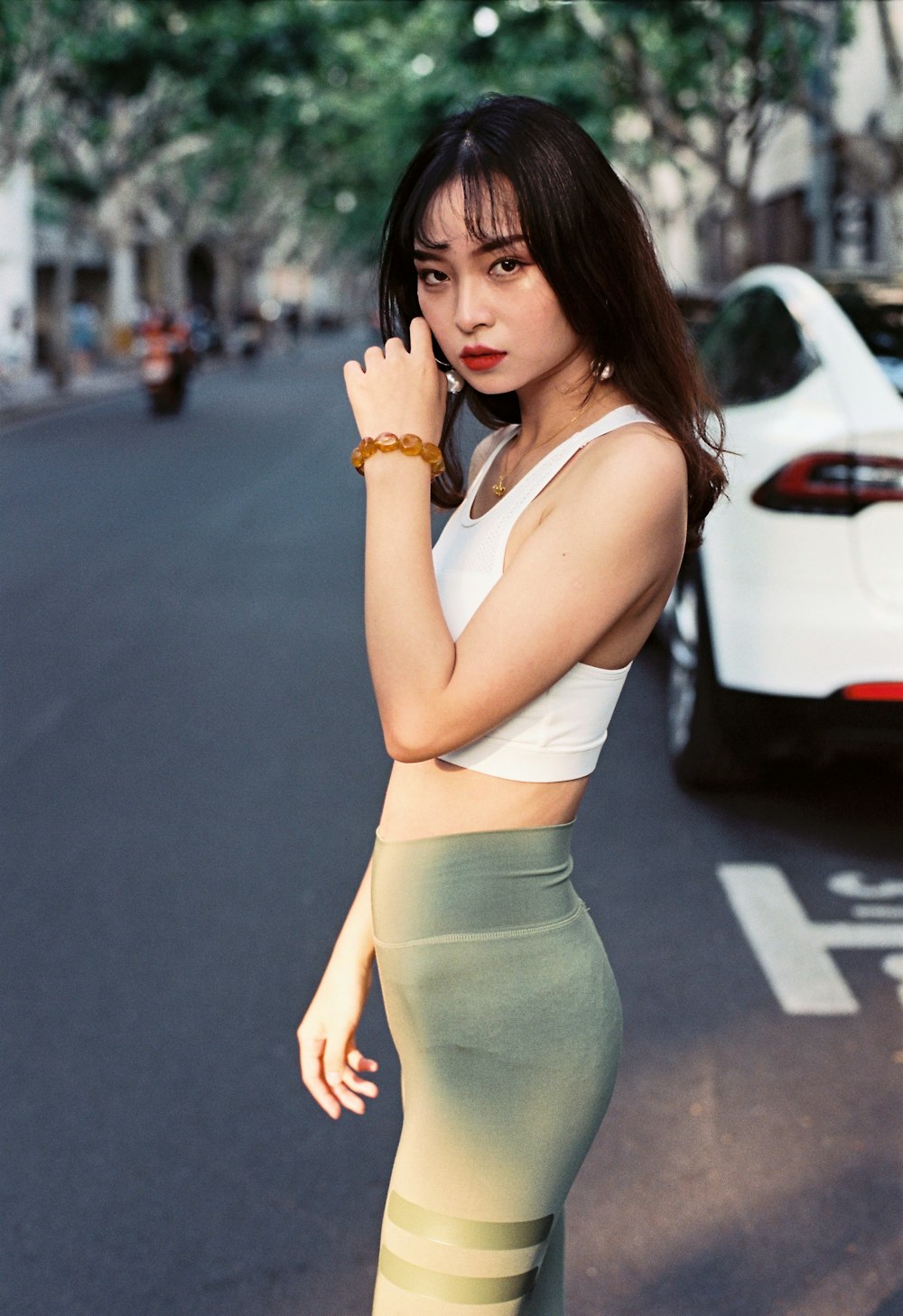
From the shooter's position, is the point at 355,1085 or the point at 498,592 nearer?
the point at 498,592

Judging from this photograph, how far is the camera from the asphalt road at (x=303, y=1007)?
9.62 feet

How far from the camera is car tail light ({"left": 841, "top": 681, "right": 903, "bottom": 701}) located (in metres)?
4.85

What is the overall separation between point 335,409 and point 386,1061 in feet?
81.3

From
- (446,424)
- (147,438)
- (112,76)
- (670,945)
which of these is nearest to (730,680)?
(670,945)

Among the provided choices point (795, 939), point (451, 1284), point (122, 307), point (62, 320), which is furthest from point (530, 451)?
point (122, 307)

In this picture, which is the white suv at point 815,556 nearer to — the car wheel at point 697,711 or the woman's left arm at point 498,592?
the car wheel at point 697,711

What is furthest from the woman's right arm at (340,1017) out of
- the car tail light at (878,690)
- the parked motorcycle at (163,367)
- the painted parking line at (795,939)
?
the parked motorcycle at (163,367)

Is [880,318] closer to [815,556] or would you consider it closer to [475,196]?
[815,556]

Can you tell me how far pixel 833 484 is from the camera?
15.9ft

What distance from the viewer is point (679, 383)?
1.78 metres

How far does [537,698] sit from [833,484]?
3.36m

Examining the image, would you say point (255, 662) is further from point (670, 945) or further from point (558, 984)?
point (558, 984)

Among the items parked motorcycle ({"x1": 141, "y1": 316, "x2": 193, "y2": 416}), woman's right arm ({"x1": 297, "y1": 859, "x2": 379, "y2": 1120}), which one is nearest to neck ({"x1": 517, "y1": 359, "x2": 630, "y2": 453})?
woman's right arm ({"x1": 297, "y1": 859, "x2": 379, "y2": 1120})

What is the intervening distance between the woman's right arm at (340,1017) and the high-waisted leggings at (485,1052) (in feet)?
0.57
